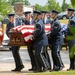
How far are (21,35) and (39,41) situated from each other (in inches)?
21.2

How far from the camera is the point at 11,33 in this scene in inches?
392

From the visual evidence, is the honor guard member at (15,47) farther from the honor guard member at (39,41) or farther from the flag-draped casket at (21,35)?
the honor guard member at (39,41)

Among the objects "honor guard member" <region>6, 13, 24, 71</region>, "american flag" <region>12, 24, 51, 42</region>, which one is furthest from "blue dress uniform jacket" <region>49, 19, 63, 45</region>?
"honor guard member" <region>6, 13, 24, 71</region>

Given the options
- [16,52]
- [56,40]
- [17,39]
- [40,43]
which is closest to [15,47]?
[16,52]

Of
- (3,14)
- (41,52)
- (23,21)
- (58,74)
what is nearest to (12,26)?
(23,21)

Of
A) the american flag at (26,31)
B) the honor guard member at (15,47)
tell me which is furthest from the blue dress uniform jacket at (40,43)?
the honor guard member at (15,47)

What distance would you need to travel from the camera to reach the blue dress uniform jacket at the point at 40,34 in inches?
379

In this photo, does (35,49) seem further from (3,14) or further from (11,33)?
(3,14)

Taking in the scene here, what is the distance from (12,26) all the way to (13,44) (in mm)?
725

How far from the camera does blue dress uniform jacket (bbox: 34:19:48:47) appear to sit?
9.62m

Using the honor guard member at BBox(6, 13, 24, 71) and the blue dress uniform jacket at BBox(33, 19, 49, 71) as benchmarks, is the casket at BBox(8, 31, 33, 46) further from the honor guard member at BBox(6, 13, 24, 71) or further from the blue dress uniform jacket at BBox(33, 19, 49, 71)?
the honor guard member at BBox(6, 13, 24, 71)

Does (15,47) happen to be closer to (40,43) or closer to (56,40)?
(40,43)

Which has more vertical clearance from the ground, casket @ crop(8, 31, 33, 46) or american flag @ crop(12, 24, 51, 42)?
american flag @ crop(12, 24, 51, 42)

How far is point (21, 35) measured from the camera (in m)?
9.68
